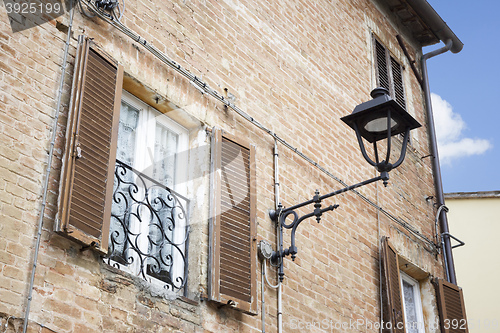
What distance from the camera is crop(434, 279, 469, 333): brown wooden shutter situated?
8.68 m

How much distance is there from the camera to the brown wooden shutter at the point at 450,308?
8.68 m

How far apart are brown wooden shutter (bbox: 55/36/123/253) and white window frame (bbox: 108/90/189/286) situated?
56 centimetres

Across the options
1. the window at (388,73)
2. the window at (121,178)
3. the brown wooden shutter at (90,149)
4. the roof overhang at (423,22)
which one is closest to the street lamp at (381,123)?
the window at (121,178)

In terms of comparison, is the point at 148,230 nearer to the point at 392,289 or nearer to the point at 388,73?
the point at 392,289

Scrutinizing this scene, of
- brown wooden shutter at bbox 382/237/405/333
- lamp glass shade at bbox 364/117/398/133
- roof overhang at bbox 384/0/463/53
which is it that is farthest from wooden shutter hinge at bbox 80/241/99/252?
roof overhang at bbox 384/0/463/53

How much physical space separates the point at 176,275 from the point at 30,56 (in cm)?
197

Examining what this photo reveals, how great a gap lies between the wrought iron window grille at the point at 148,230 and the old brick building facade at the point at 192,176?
0.02 m

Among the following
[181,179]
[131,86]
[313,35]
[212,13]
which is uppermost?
[313,35]

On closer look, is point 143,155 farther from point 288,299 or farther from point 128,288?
point 288,299

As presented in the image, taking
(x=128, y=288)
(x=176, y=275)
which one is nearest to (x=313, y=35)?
(x=176, y=275)

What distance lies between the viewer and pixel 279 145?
23.7 feet

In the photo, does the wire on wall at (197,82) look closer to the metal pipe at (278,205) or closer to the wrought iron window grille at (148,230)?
the metal pipe at (278,205)

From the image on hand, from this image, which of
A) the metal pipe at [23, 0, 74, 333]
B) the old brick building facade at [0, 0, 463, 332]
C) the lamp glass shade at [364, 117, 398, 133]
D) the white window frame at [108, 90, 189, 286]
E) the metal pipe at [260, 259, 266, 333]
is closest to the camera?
the metal pipe at [23, 0, 74, 333]

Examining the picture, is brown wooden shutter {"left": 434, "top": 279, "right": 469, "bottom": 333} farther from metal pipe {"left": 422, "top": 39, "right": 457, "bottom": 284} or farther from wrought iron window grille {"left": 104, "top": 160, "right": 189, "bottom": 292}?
wrought iron window grille {"left": 104, "top": 160, "right": 189, "bottom": 292}
